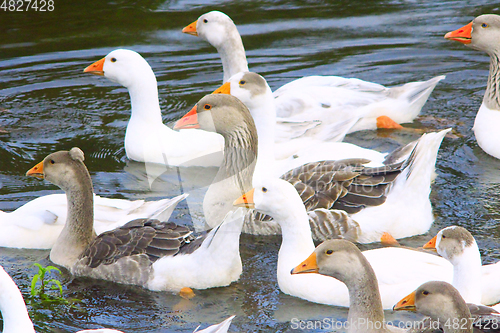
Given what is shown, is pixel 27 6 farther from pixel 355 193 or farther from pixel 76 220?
pixel 355 193

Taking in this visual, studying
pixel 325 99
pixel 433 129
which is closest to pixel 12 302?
pixel 325 99

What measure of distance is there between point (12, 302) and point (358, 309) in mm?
2312

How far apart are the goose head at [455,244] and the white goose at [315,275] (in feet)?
1.15

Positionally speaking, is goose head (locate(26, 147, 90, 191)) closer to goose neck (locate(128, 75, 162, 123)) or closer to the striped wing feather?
the striped wing feather

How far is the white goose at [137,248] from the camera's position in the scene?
19.5 feet

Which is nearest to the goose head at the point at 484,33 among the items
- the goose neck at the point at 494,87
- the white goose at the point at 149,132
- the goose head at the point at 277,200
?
the goose neck at the point at 494,87

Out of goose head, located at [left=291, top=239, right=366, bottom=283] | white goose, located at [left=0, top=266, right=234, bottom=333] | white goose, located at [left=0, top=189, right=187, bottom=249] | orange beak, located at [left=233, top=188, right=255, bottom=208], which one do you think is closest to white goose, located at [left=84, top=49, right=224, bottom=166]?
white goose, located at [left=0, top=189, right=187, bottom=249]

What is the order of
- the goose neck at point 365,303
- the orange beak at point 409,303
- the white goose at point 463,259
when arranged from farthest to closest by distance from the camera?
the white goose at point 463,259 < the goose neck at point 365,303 < the orange beak at point 409,303

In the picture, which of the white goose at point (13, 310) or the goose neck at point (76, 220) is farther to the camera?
the goose neck at point (76, 220)

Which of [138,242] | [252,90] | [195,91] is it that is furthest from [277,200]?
[195,91]

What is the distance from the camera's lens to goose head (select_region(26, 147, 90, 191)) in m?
6.35

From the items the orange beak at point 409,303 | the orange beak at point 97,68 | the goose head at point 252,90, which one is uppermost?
the orange beak at point 97,68

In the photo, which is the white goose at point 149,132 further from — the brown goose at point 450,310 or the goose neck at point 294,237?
the brown goose at point 450,310

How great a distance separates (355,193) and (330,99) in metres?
2.46
